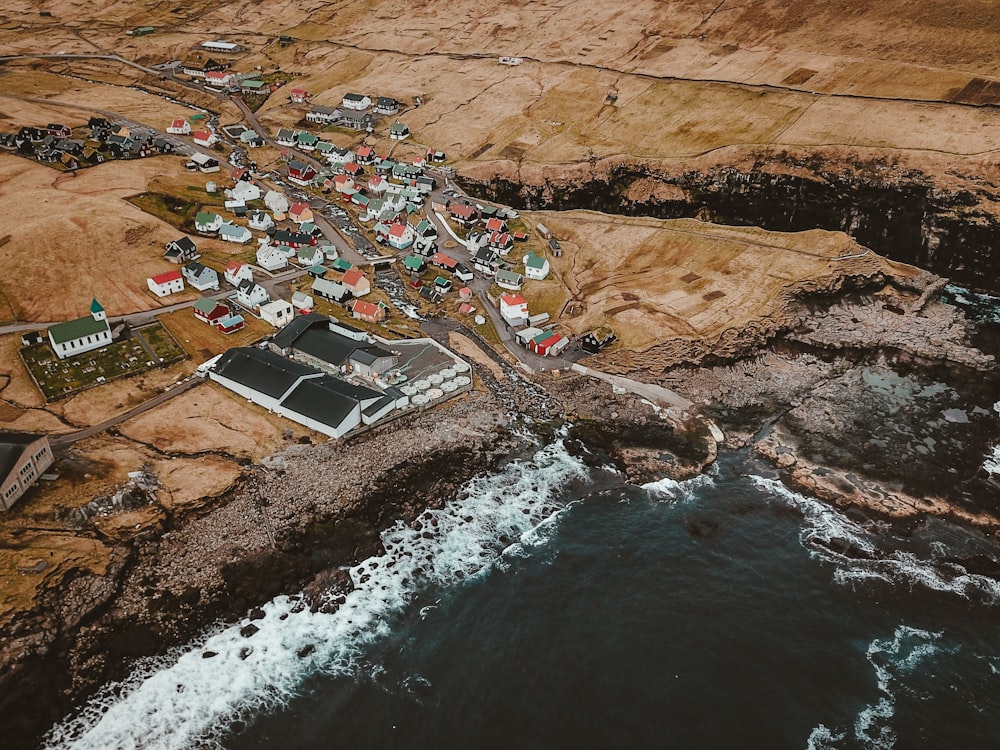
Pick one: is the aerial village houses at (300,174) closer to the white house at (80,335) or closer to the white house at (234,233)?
the white house at (234,233)

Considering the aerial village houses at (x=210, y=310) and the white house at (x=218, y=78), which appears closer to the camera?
the aerial village houses at (x=210, y=310)

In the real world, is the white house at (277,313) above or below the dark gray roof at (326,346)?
above

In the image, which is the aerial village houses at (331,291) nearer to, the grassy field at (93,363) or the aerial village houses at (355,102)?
the grassy field at (93,363)

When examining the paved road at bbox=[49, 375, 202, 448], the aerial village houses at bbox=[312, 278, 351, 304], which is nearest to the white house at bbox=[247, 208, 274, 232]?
the aerial village houses at bbox=[312, 278, 351, 304]

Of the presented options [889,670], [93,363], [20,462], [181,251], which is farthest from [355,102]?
[889,670]

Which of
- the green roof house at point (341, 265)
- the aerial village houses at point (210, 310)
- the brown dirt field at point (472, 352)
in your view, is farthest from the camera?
the green roof house at point (341, 265)

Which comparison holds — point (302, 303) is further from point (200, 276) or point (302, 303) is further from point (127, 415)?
point (127, 415)

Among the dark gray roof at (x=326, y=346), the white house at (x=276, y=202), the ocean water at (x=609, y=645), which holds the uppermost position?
the white house at (x=276, y=202)

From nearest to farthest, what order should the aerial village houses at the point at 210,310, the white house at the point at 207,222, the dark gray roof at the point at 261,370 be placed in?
the dark gray roof at the point at 261,370, the aerial village houses at the point at 210,310, the white house at the point at 207,222

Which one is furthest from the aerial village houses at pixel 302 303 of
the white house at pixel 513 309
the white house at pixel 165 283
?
the white house at pixel 513 309
